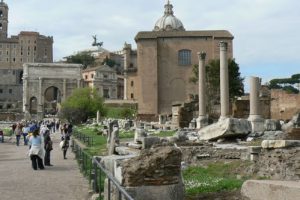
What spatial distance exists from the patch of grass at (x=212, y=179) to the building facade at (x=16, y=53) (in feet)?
376

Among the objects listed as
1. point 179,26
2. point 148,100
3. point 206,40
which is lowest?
point 148,100

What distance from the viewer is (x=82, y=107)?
195 ft

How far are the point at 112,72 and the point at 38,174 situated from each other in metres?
92.2

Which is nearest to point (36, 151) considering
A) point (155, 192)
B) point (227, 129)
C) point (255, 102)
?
point (227, 129)

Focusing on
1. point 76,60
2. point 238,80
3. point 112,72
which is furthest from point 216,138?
point 76,60

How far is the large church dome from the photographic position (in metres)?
81.4

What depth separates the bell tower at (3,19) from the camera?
13775 centimetres

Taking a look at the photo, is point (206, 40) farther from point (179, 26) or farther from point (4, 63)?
point (4, 63)

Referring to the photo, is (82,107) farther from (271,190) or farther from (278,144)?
(271,190)

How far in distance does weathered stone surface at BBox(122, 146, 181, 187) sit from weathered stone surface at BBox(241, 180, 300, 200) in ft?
3.03

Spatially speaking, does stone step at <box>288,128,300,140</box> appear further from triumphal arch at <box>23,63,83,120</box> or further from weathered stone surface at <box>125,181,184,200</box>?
triumphal arch at <box>23,63,83,120</box>

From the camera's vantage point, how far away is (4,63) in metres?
131

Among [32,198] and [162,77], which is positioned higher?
[162,77]

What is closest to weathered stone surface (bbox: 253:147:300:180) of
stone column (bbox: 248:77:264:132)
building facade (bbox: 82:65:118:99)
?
stone column (bbox: 248:77:264:132)
